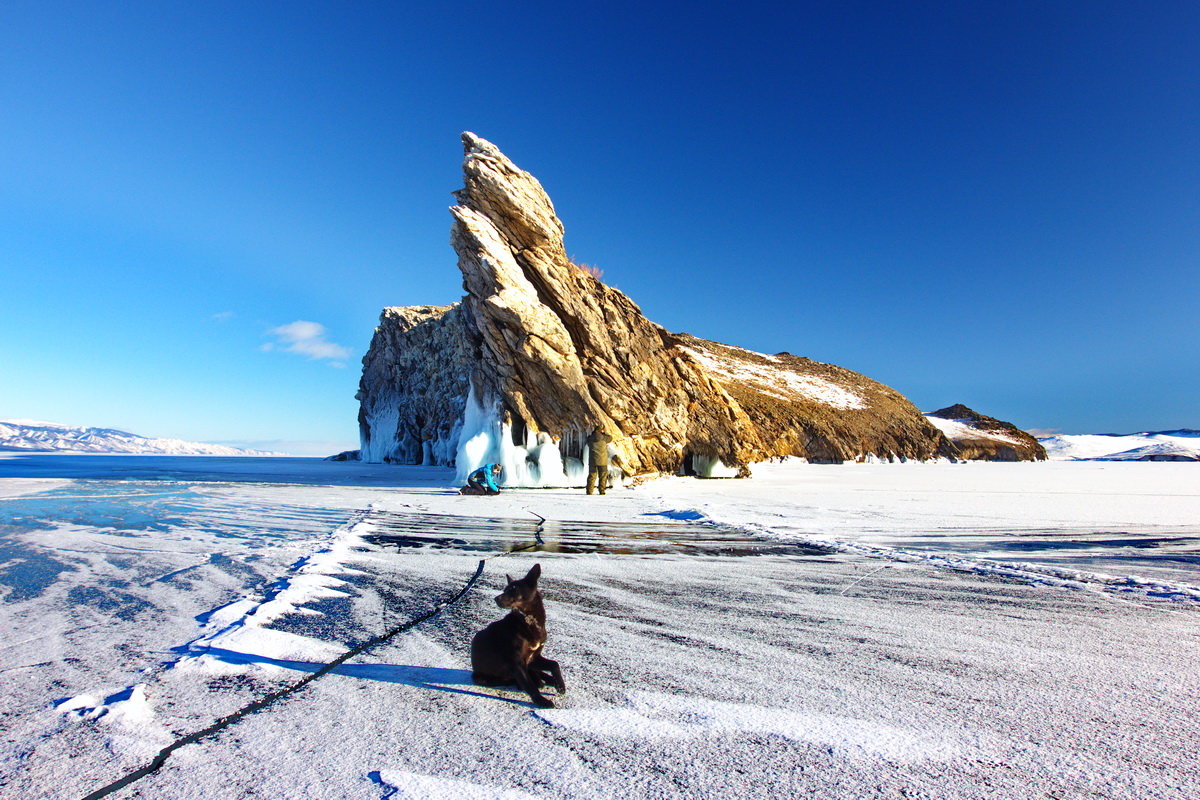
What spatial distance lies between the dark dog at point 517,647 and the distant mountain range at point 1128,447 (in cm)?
6866

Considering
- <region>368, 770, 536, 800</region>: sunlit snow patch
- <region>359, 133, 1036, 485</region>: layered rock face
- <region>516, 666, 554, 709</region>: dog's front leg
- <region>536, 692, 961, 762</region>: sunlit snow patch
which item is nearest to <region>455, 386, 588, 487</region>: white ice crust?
<region>359, 133, 1036, 485</region>: layered rock face

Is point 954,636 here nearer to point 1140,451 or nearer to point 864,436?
point 864,436

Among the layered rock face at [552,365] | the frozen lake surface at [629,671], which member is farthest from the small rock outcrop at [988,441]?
the frozen lake surface at [629,671]

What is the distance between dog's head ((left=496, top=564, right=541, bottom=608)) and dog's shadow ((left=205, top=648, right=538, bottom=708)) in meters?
0.45

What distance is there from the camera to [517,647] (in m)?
2.74

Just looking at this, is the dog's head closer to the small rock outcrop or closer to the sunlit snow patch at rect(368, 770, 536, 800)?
the sunlit snow patch at rect(368, 770, 536, 800)

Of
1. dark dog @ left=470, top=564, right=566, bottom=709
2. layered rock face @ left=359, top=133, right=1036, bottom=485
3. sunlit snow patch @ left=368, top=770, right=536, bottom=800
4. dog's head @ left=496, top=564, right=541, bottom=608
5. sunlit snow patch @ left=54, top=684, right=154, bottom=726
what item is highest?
layered rock face @ left=359, top=133, right=1036, bottom=485

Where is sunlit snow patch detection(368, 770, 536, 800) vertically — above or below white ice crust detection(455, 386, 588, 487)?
below

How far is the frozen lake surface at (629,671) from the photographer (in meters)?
2.02

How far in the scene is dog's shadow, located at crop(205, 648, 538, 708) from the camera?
9.19 ft

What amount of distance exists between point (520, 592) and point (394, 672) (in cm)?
91

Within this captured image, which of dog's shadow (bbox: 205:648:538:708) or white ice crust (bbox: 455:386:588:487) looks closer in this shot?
dog's shadow (bbox: 205:648:538:708)

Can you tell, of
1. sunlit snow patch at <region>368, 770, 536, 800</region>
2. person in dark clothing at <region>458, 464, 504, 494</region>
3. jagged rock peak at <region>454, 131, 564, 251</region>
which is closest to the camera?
sunlit snow patch at <region>368, 770, 536, 800</region>

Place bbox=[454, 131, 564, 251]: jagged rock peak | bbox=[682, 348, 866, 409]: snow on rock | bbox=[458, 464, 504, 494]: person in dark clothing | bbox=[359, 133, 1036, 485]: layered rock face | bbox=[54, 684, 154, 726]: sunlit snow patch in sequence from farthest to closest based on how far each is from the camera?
1. bbox=[682, 348, 866, 409]: snow on rock
2. bbox=[454, 131, 564, 251]: jagged rock peak
3. bbox=[359, 133, 1036, 485]: layered rock face
4. bbox=[458, 464, 504, 494]: person in dark clothing
5. bbox=[54, 684, 154, 726]: sunlit snow patch
